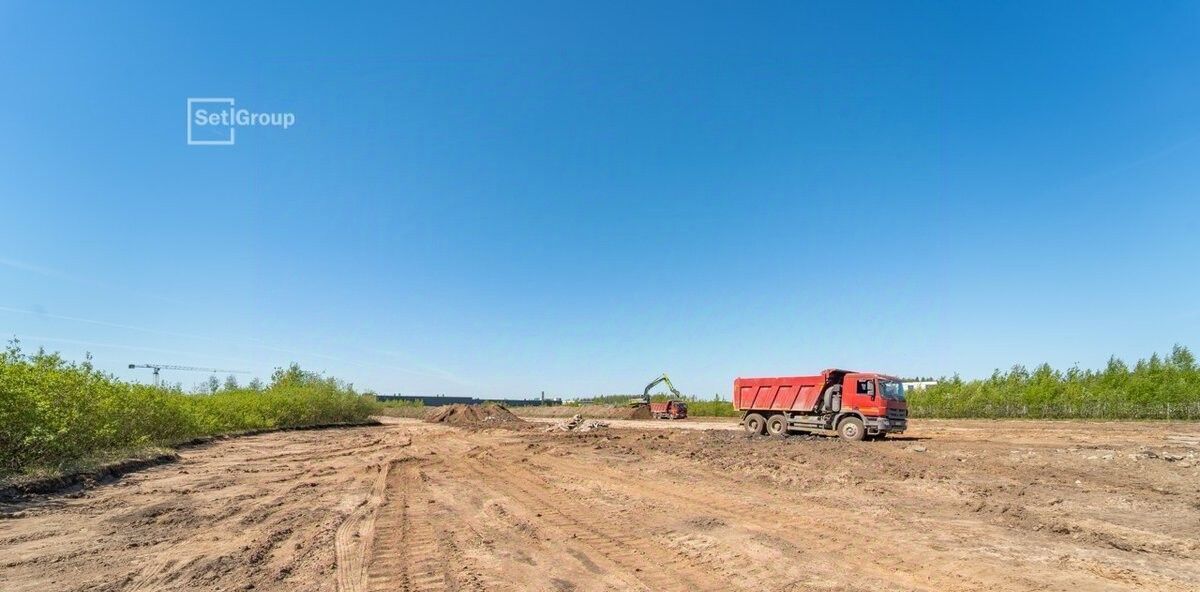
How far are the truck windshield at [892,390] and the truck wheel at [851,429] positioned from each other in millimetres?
1548

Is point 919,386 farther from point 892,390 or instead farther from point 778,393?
point 892,390

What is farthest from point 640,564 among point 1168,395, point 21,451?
point 1168,395

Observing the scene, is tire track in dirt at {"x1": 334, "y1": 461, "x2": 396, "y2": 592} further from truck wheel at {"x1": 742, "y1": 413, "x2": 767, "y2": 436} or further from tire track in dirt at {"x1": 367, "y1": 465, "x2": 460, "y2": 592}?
truck wheel at {"x1": 742, "y1": 413, "x2": 767, "y2": 436}

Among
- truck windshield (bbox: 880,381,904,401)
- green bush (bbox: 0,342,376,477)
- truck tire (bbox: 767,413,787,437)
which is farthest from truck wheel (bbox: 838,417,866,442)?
green bush (bbox: 0,342,376,477)

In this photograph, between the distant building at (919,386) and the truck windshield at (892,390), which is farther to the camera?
the distant building at (919,386)

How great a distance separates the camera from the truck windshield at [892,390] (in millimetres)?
23344

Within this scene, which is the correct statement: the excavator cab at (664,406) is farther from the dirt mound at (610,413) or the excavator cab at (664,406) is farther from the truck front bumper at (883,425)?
the truck front bumper at (883,425)

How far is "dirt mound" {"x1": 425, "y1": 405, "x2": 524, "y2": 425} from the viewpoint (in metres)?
48.6

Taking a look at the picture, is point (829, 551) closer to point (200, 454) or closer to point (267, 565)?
point (267, 565)

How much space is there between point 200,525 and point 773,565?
28.5 ft

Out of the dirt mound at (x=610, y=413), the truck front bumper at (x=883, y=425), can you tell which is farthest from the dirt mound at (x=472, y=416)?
the truck front bumper at (x=883, y=425)

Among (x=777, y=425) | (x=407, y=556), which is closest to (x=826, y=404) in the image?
(x=777, y=425)

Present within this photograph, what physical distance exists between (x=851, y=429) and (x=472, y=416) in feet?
118

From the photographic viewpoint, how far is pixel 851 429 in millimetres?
23750
